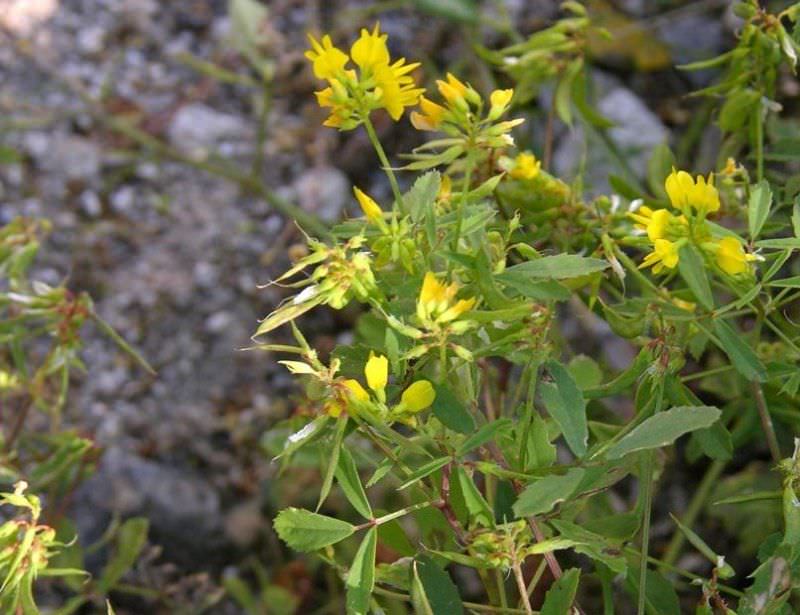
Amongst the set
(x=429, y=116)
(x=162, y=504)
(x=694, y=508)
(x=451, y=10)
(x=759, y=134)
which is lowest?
(x=162, y=504)

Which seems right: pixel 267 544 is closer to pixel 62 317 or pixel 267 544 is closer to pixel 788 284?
pixel 62 317

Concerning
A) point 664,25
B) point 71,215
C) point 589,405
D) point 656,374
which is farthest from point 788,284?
point 71,215

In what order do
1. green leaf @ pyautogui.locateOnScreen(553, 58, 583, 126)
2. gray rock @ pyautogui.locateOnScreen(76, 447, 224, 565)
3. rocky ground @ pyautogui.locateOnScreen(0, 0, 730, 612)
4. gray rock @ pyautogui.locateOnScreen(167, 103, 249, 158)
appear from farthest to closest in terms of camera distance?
gray rock @ pyautogui.locateOnScreen(167, 103, 249, 158) < rocky ground @ pyautogui.locateOnScreen(0, 0, 730, 612) < gray rock @ pyautogui.locateOnScreen(76, 447, 224, 565) < green leaf @ pyautogui.locateOnScreen(553, 58, 583, 126)

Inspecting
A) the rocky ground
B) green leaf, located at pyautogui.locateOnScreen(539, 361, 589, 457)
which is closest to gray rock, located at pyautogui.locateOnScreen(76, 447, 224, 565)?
the rocky ground

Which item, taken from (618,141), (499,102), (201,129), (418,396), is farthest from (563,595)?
(201,129)

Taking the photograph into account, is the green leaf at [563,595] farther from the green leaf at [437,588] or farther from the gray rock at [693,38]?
the gray rock at [693,38]

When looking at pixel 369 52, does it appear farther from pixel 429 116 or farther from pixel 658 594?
pixel 658 594

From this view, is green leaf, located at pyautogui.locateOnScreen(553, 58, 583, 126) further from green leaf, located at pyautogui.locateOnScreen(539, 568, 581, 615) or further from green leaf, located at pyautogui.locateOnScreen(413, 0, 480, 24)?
green leaf, located at pyautogui.locateOnScreen(413, 0, 480, 24)
